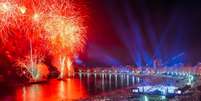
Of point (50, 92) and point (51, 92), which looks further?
point (50, 92)

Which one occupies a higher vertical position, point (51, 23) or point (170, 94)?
point (51, 23)

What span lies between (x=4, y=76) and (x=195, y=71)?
14.9 metres

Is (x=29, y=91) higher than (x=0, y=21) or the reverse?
the reverse

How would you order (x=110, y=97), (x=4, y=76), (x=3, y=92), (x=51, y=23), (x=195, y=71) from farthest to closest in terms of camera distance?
(x=195, y=71) < (x=4, y=76) < (x=3, y=92) < (x=51, y=23) < (x=110, y=97)

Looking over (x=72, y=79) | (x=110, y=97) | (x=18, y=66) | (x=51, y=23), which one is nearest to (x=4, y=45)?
(x=18, y=66)

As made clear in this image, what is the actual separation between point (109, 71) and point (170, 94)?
24.8m

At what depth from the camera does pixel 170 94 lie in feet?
71.6

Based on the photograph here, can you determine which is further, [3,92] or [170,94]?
[3,92]

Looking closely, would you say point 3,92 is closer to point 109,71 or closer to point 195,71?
point 195,71

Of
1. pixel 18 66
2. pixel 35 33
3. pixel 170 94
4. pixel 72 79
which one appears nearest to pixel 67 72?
pixel 72 79

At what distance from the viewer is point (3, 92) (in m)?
28.5

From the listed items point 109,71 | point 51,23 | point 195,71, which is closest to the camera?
point 51,23

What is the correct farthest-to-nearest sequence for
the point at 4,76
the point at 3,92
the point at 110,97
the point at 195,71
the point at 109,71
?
the point at 109,71 < the point at 195,71 < the point at 4,76 < the point at 3,92 < the point at 110,97

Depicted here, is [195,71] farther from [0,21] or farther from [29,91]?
[0,21]
